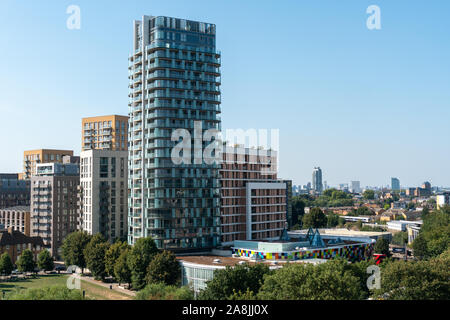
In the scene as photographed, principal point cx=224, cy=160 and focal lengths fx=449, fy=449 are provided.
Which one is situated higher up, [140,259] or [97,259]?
[140,259]

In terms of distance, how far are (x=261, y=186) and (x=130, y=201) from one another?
111ft

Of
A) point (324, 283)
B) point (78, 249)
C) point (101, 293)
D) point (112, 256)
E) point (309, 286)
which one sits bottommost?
point (101, 293)

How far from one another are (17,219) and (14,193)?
29.7m

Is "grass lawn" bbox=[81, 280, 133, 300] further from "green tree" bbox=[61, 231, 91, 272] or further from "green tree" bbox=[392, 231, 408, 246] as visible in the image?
"green tree" bbox=[392, 231, 408, 246]

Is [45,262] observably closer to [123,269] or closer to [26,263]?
[26,263]

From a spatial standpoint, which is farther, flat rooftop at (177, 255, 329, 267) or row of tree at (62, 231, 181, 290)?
flat rooftop at (177, 255, 329, 267)

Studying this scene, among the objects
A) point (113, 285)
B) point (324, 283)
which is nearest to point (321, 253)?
point (113, 285)

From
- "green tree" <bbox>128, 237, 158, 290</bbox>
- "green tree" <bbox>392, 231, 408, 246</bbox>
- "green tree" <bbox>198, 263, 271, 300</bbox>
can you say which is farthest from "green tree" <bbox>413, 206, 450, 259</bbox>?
"green tree" <bbox>128, 237, 158, 290</bbox>

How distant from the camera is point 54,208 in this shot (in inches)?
4818

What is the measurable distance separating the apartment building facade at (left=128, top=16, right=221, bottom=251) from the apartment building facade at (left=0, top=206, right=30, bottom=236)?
2198 inches

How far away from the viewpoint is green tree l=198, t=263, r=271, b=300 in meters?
50.7
